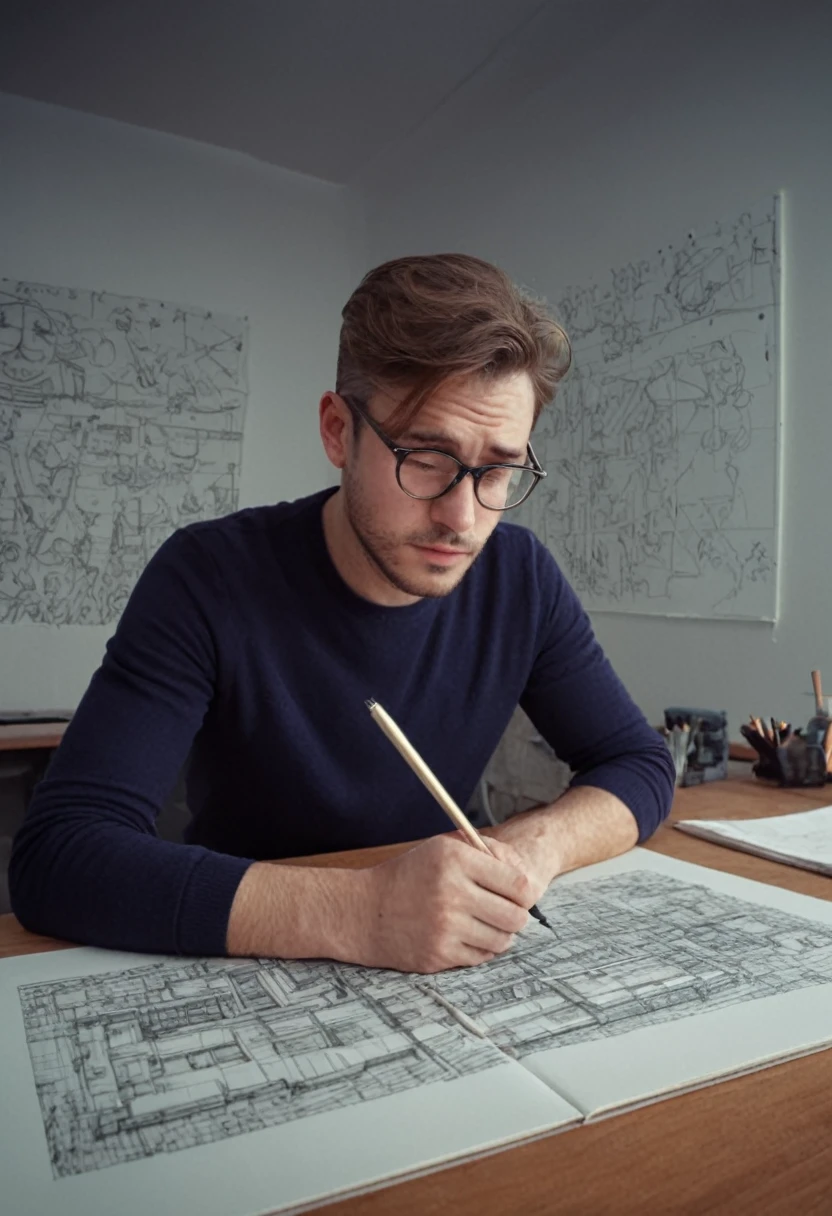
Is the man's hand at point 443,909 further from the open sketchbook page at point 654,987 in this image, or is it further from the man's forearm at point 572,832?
the man's forearm at point 572,832

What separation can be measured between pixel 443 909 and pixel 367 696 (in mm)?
511

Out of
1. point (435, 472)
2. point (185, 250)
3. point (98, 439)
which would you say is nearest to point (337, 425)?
point (435, 472)

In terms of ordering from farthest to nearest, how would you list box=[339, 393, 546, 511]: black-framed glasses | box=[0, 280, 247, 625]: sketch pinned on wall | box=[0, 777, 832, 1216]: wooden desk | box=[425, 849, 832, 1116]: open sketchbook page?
box=[0, 280, 247, 625]: sketch pinned on wall
box=[339, 393, 546, 511]: black-framed glasses
box=[425, 849, 832, 1116]: open sketchbook page
box=[0, 777, 832, 1216]: wooden desk

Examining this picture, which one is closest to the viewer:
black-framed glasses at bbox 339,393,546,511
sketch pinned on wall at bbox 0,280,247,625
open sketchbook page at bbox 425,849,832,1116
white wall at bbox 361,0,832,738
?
open sketchbook page at bbox 425,849,832,1116

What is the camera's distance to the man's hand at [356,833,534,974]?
74 cm

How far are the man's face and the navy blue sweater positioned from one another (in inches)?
4.7

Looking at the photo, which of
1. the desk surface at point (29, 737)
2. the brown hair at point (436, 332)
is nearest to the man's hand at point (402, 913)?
the brown hair at point (436, 332)

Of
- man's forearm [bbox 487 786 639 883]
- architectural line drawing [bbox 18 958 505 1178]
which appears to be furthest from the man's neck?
architectural line drawing [bbox 18 958 505 1178]

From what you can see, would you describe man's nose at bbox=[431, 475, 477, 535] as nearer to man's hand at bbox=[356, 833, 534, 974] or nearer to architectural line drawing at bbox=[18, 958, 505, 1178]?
man's hand at bbox=[356, 833, 534, 974]

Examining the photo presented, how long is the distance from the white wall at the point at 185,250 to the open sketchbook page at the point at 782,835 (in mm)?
3158

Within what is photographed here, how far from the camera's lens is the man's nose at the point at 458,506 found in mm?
A: 1077

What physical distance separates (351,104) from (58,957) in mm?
3752

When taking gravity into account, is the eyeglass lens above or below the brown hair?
below

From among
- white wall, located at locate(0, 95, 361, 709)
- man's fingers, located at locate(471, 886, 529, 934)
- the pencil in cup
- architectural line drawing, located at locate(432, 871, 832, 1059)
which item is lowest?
architectural line drawing, located at locate(432, 871, 832, 1059)
